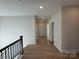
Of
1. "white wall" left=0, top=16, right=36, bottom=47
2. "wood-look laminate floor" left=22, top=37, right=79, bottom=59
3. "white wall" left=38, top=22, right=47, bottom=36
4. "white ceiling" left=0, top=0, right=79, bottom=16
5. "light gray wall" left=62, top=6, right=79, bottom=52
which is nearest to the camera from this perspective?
"white ceiling" left=0, top=0, right=79, bottom=16

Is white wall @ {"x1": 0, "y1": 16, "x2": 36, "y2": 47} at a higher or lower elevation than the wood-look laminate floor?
higher

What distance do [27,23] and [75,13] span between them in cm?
512

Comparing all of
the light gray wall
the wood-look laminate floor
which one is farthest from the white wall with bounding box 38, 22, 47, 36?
the light gray wall

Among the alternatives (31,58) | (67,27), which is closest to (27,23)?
(67,27)

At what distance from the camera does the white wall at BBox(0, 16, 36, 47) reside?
38.4 feet

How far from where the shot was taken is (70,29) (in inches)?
298

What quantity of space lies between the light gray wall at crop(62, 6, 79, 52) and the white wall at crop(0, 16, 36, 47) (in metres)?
4.54

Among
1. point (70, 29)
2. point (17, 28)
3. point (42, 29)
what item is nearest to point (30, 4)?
point (70, 29)

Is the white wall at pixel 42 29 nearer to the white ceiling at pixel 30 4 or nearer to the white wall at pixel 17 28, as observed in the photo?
the white wall at pixel 17 28

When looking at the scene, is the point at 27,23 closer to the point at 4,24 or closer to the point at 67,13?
the point at 4,24

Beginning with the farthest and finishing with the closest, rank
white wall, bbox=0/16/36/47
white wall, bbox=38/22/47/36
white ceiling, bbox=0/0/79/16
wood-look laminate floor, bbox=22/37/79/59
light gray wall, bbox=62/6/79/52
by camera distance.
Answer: white wall, bbox=38/22/47/36, white wall, bbox=0/16/36/47, light gray wall, bbox=62/6/79/52, wood-look laminate floor, bbox=22/37/79/59, white ceiling, bbox=0/0/79/16

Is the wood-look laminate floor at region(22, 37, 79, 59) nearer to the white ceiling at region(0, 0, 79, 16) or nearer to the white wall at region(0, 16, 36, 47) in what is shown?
the white ceiling at region(0, 0, 79, 16)

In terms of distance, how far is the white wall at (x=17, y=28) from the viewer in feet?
38.4

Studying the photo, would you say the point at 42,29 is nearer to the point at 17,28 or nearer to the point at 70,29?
the point at 17,28
